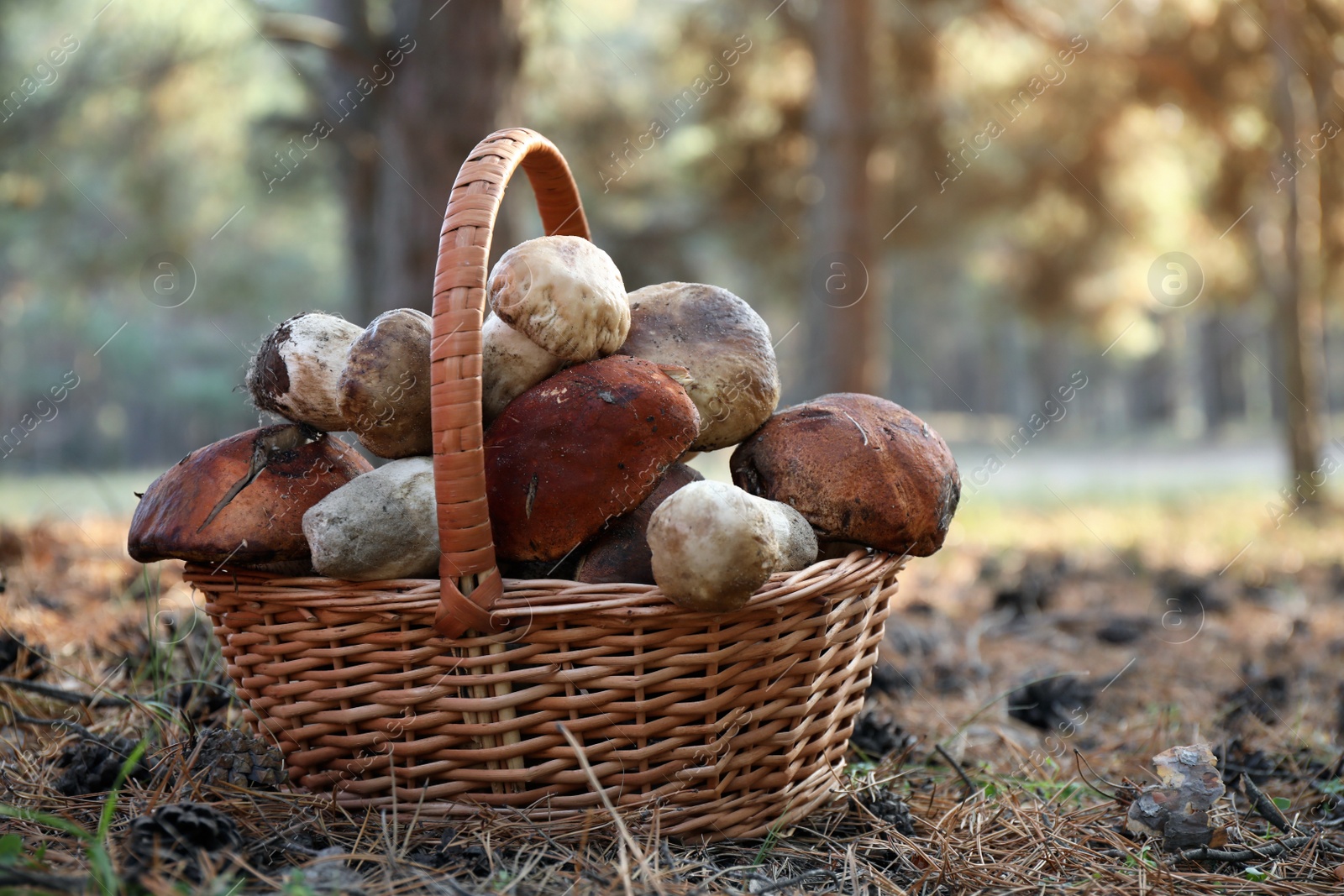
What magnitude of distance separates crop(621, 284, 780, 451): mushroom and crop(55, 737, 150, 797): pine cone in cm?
97

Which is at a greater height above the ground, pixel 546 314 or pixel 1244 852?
pixel 546 314

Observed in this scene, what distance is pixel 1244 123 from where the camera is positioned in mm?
6312

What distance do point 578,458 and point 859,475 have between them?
434mm

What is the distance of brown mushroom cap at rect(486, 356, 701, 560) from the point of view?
1.29 m

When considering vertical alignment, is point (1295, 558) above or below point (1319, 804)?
below

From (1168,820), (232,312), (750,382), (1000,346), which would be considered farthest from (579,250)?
(1000,346)

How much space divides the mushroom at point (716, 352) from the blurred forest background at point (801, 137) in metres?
1.75

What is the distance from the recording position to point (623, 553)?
4.36ft

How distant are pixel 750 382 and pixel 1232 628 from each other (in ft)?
7.69

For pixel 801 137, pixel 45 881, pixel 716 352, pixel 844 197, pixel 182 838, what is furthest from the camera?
pixel 801 137

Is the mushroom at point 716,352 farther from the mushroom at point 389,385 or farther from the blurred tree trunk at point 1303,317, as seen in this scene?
the blurred tree trunk at point 1303,317

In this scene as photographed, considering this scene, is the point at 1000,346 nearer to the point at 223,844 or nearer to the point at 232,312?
the point at 232,312

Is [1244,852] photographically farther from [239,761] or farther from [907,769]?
[239,761]

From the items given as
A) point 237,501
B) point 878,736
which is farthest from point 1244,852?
point 237,501
